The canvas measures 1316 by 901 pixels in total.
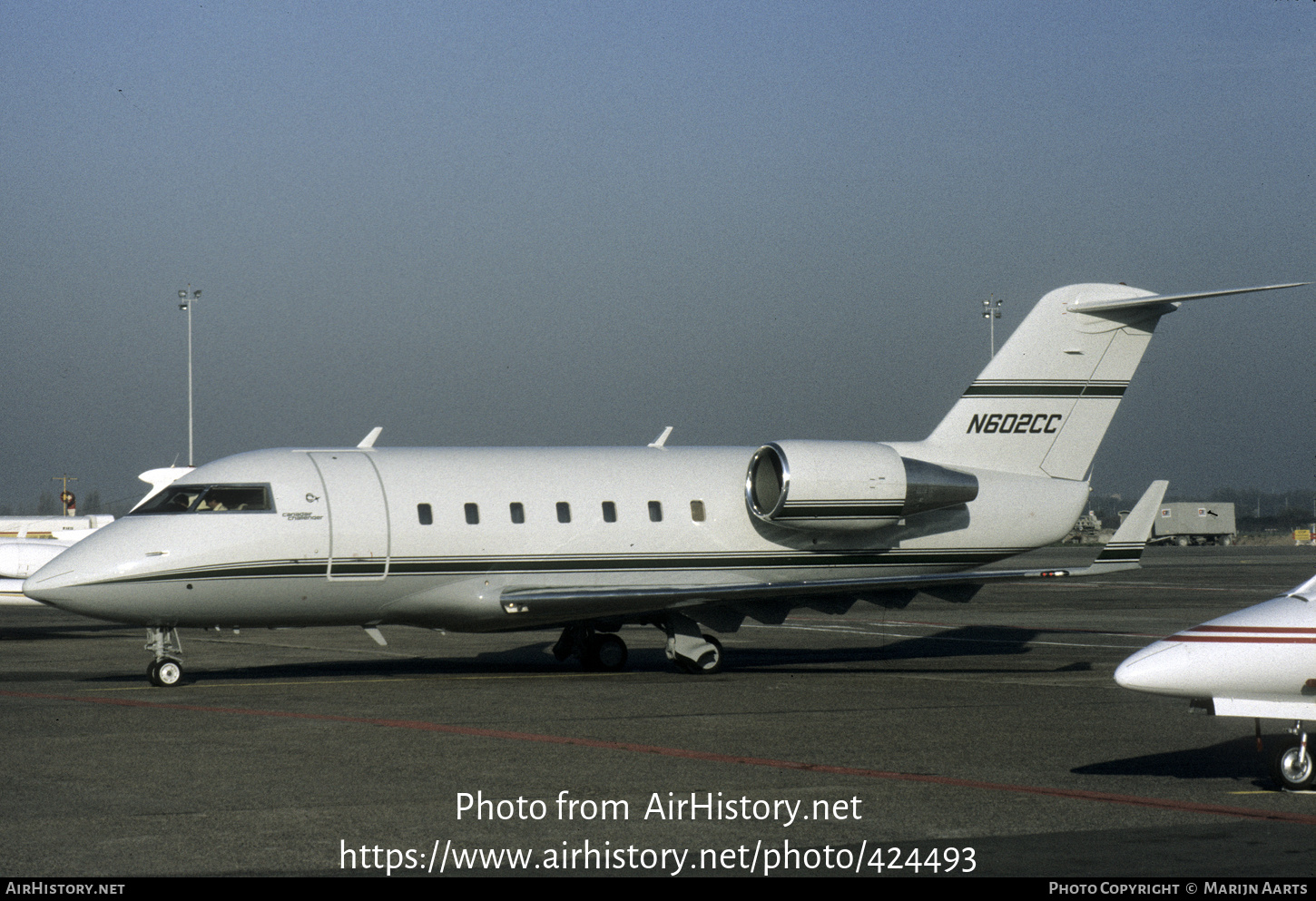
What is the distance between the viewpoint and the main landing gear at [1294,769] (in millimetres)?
11062

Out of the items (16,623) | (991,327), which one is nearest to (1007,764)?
(16,623)

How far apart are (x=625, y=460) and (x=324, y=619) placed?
5045 millimetres

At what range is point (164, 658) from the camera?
19.9 meters

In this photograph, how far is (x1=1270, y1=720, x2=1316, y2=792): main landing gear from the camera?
36.3 ft

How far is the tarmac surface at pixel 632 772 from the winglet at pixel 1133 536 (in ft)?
5.38

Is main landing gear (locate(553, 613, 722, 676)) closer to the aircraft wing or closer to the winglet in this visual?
the aircraft wing

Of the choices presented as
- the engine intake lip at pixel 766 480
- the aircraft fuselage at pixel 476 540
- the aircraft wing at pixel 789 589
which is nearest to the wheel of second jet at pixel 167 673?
the aircraft fuselage at pixel 476 540

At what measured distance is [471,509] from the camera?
21000 millimetres

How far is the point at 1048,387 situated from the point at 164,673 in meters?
13.8

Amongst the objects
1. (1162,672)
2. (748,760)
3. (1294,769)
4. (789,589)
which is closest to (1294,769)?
(1294,769)

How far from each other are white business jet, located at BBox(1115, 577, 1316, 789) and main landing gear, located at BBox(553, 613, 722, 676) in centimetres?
1041

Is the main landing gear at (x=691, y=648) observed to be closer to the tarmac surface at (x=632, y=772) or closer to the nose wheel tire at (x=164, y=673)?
the tarmac surface at (x=632, y=772)
